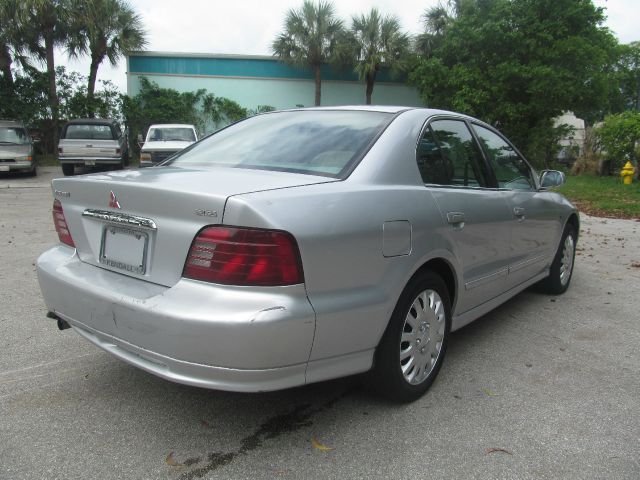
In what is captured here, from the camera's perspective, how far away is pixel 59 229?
2973 mm

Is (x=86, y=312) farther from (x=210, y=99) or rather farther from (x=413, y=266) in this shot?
(x=210, y=99)

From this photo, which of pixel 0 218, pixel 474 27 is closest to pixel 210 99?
pixel 474 27

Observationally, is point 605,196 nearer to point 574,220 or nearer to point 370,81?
point 574,220

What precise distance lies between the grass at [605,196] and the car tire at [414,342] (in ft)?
33.1

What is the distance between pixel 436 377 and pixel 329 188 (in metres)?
1.40

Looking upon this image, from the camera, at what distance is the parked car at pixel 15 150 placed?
15992 mm

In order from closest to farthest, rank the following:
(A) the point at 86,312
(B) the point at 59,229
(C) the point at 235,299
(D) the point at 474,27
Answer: (C) the point at 235,299 < (A) the point at 86,312 < (B) the point at 59,229 < (D) the point at 474,27

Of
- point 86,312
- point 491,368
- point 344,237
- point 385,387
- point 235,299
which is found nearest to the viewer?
point 235,299

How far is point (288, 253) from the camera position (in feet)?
6.97

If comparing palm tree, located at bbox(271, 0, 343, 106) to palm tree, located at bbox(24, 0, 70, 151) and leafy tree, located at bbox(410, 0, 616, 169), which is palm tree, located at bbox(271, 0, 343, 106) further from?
palm tree, located at bbox(24, 0, 70, 151)

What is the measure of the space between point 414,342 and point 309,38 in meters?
25.0

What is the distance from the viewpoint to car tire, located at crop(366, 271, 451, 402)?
2625 millimetres

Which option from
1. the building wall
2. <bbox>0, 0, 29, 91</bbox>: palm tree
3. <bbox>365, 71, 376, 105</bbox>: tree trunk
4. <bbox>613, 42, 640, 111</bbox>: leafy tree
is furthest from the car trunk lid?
<bbox>613, 42, 640, 111</bbox>: leafy tree

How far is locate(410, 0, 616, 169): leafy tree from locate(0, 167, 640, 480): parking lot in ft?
70.1
